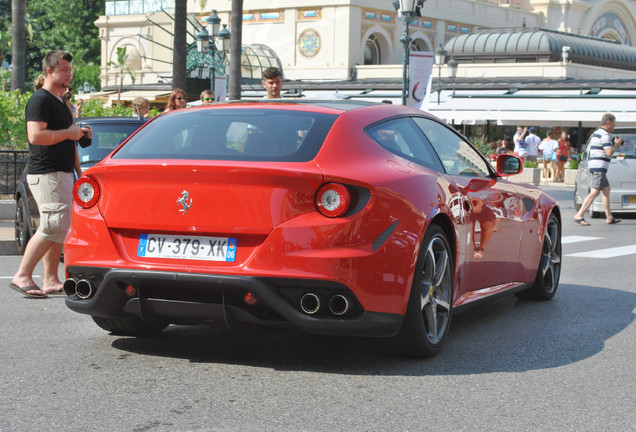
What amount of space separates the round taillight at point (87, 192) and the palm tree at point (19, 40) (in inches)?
888

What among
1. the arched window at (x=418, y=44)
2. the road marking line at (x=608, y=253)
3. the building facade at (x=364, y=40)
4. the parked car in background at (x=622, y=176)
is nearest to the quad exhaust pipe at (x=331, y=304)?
the road marking line at (x=608, y=253)

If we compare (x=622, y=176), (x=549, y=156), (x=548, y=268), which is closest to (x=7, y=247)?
(x=548, y=268)

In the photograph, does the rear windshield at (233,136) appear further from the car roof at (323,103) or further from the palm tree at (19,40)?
the palm tree at (19,40)

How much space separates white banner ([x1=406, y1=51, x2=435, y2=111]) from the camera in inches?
749

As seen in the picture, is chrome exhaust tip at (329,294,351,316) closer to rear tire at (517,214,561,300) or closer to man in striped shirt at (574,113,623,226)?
rear tire at (517,214,561,300)

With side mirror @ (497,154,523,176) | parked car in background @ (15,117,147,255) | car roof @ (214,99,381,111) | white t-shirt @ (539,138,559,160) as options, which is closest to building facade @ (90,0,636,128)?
white t-shirt @ (539,138,559,160)

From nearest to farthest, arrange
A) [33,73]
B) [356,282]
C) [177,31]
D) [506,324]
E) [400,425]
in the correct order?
[400,425] → [356,282] → [506,324] → [177,31] → [33,73]

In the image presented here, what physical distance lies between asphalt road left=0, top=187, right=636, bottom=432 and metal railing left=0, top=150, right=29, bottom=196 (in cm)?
904

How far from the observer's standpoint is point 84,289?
6.00 m

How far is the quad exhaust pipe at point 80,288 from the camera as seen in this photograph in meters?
5.98

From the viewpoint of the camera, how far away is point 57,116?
831 cm

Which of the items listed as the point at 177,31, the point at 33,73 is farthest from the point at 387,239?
the point at 33,73

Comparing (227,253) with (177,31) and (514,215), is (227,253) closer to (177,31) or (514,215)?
(514,215)

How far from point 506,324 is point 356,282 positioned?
94.7 inches
